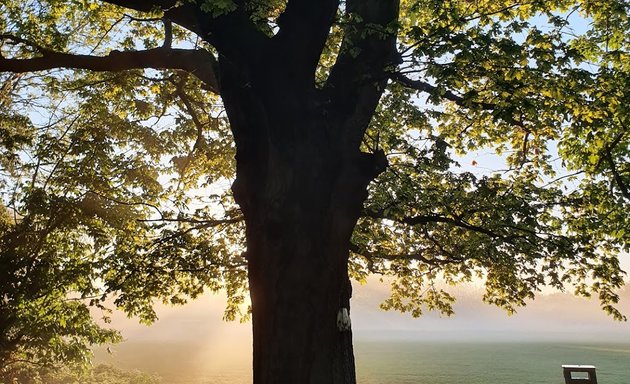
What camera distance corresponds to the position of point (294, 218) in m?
6.06

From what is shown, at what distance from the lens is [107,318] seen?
14.3m

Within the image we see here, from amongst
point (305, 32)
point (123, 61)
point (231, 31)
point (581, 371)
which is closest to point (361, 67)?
point (305, 32)

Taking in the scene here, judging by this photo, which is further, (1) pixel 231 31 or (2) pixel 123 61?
(2) pixel 123 61

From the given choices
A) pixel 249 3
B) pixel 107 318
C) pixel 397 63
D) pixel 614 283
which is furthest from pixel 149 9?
pixel 614 283

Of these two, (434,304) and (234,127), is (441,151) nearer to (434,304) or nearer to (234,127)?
(234,127)

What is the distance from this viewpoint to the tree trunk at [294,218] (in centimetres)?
562

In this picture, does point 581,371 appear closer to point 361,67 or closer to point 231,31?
point 361,67

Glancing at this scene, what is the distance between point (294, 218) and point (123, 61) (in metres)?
4.80

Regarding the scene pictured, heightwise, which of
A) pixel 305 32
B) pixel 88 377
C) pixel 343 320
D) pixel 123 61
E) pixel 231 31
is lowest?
pixel 88 377

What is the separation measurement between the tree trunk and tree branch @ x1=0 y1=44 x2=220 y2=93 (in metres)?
1.46

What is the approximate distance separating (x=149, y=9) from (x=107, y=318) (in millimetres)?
10262

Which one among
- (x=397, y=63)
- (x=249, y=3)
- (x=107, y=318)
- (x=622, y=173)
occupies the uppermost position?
(x=249, y=3)

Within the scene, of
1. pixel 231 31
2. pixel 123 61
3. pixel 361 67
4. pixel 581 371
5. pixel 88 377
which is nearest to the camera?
pixel 231 31

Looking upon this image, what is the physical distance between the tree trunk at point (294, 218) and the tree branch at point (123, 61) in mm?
1458
